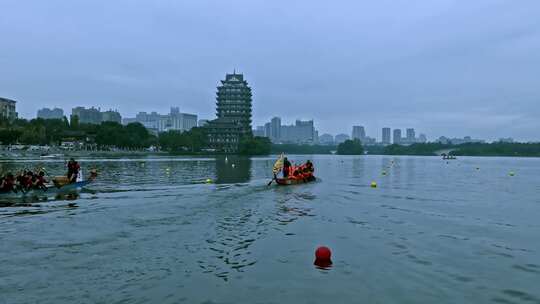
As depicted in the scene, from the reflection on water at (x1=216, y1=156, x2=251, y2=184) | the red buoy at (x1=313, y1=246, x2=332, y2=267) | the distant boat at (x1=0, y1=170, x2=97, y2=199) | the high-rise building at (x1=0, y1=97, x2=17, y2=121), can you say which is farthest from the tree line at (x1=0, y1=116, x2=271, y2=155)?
the red buoy at (x1=313, y1=246, x2=332, y2=267)

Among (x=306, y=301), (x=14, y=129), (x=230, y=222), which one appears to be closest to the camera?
(x=306, y=301)

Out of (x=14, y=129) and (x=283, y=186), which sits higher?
(x=14, y=129)

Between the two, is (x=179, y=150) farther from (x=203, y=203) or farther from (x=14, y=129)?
(x=203, y=203)

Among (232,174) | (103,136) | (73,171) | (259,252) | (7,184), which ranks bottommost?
(259,252)

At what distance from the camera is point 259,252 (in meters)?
15.0

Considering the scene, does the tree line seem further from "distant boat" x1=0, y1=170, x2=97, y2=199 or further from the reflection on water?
"distant boat" x1=0, y1=170, x2=97, y2=199

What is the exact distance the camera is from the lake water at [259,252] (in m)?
11.0

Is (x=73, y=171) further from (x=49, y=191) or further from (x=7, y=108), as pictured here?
(x=7, y=108)

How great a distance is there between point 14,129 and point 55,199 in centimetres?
10908

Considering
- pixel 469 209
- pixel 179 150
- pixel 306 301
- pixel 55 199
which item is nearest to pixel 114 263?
pixel 306 301

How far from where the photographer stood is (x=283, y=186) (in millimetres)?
36781

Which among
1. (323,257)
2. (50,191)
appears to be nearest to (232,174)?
(50,191)

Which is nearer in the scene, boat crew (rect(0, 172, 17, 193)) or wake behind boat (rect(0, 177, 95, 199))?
boat crew (rect(0, 172, 17, 193))

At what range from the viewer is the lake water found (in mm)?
11031
